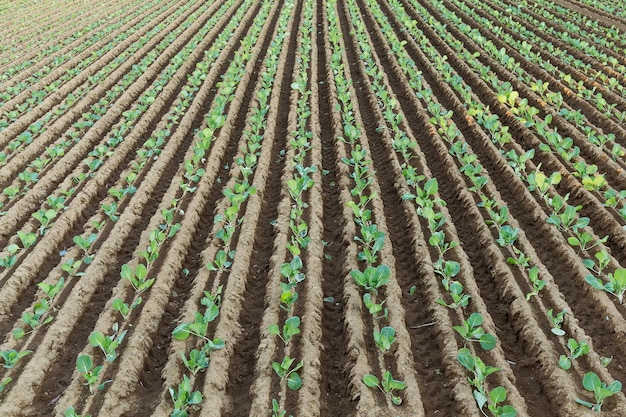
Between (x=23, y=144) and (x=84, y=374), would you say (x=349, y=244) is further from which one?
→ (x=23, y=144)

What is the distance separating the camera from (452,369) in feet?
10.1

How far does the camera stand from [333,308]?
3.72m

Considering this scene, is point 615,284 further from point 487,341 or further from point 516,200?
point 516,200

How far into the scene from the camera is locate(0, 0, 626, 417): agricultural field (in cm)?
306

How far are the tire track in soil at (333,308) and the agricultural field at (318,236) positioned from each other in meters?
0.02

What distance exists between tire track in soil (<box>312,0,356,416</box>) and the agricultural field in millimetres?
23

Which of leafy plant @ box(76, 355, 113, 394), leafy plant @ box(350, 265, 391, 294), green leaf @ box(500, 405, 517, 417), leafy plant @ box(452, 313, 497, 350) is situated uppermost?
leafy plant @ box(350, 265, 391, 294)

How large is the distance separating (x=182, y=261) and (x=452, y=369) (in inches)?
102

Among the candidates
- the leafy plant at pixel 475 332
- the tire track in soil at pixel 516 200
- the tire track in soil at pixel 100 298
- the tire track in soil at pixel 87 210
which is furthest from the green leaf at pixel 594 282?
the tire track in soil at pixel 87 210

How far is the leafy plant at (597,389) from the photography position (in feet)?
8.90

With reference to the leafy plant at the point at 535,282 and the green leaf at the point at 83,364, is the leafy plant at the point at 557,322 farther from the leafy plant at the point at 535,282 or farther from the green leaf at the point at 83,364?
the green leaf at the point at 83,364

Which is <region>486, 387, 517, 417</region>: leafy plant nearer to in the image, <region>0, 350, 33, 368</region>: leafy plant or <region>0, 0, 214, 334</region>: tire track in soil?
<region>0, 350, 33, 368</region>: leafy plant

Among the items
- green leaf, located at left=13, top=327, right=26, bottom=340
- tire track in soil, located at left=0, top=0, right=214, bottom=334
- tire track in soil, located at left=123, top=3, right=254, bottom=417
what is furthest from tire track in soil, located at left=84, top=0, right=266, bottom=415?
green leaf, located at left=13, top=327, right=26, bottom=340

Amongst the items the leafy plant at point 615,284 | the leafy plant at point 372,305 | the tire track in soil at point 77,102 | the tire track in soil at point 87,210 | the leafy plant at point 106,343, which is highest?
the tire track in soil at point 77,102
